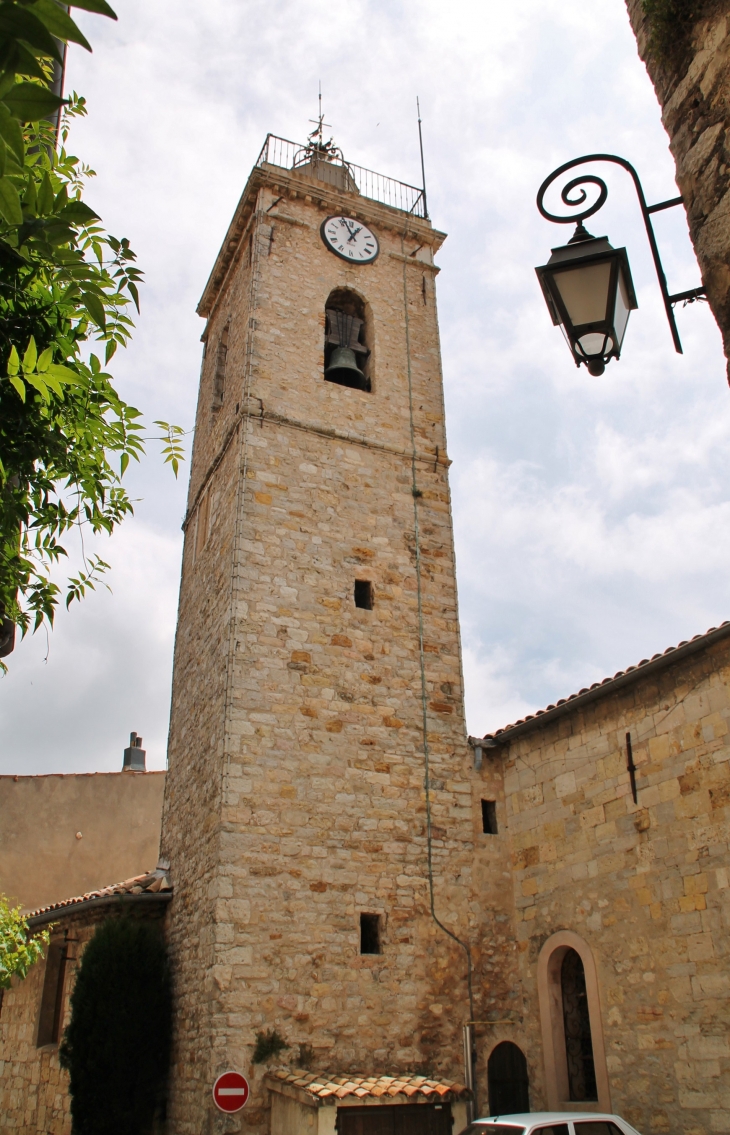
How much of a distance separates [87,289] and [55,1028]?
12.7 meters

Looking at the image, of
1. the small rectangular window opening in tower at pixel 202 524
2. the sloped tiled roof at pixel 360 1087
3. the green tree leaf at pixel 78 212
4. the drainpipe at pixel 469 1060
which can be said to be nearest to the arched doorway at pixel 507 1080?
the drainpipe at pixel 469 1060

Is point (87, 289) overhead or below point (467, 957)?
overhead

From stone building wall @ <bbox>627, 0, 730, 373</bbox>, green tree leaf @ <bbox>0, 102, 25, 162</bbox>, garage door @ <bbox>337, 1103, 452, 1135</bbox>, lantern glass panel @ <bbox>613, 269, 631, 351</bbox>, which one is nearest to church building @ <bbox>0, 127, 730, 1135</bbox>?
garage door @ <bbox>337, 1103, 452, 1135</bbox>

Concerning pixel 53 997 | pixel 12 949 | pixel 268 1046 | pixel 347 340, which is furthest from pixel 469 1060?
pixel 347 340

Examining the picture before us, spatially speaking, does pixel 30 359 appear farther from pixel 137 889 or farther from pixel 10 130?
pixel 137 889

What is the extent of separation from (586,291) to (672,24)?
3.02ft

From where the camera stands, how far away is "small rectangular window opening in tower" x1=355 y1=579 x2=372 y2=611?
11.7 metres

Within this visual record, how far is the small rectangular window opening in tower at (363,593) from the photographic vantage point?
1169 centimetres

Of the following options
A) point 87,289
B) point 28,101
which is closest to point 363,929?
point 87,289

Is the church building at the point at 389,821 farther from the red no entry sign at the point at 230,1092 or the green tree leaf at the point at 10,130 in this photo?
the green tree leaf at the point at 10,130

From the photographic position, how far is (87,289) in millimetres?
2412

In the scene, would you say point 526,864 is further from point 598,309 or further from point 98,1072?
point 598,309

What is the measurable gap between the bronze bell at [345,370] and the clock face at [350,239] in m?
1.92

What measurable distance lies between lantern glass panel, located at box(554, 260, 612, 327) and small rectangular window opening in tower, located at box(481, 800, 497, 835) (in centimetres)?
843
